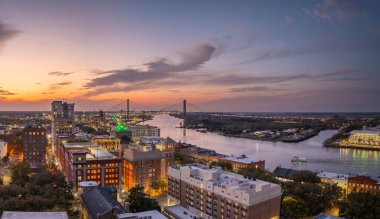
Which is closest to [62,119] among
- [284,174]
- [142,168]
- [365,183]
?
[142,168]

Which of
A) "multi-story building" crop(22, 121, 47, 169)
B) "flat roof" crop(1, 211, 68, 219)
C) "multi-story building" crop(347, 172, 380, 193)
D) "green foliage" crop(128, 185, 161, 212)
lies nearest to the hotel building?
"green foliage" crop(128, 185, 161, 212)

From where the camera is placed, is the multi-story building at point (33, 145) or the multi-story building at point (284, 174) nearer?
the multi-story building at point (284, 174)

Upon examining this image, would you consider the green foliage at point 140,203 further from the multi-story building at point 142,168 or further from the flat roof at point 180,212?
the multi-story building at point 142,168

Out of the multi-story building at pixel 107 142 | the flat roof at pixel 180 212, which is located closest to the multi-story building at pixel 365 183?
the flat roof at pixel 180 212

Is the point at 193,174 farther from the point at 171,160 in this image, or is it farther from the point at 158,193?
the point at 171,160

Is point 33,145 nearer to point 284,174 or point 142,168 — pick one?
point 142,168

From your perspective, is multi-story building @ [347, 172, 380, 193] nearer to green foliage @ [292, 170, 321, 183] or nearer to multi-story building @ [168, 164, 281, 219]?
green foliage @ [292, 170, 321, 183]
